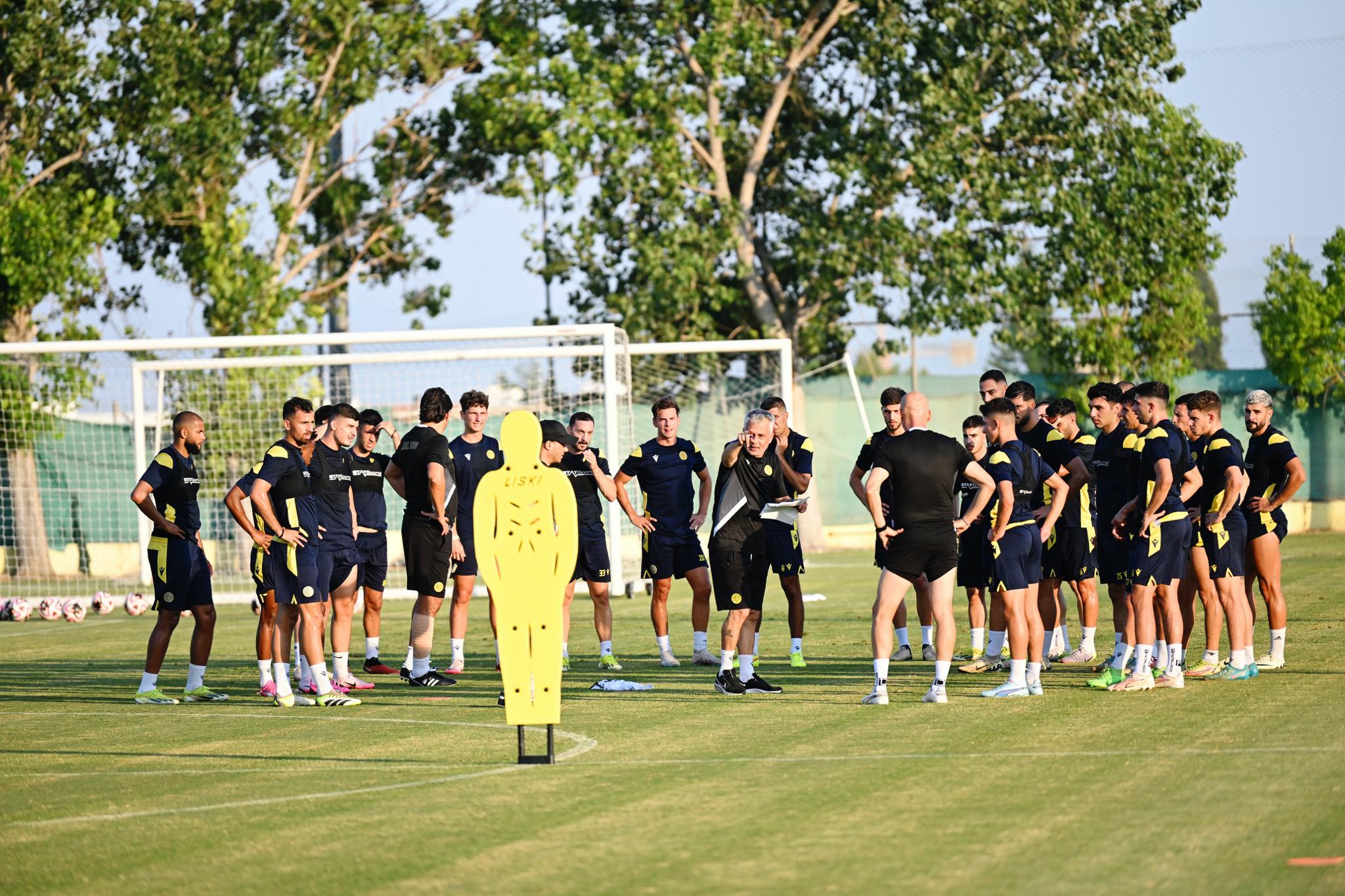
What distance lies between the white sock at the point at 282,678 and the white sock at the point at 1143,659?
611cm

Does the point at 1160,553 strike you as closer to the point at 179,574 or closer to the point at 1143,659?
the point at 1143,659

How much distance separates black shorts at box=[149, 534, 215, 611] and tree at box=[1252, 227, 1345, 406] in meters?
23.8

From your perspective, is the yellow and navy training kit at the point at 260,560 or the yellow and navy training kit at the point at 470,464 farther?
the yellow and navy training kit at the point at 470,464

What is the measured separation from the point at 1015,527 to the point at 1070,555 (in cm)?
154

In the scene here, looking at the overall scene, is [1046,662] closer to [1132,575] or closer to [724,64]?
[1132,575]

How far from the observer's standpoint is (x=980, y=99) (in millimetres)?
29172

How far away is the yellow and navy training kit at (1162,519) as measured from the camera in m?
11.0

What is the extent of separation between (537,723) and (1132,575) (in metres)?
4.75

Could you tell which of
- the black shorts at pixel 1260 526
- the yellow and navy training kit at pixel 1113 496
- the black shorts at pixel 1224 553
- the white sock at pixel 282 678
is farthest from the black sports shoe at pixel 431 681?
the black shorts at pixel 1260 526

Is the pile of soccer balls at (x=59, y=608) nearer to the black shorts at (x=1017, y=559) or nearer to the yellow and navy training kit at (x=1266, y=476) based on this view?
the black shorts at (x=1017, y=559)

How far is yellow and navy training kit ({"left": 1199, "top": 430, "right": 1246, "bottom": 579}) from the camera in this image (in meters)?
11.6

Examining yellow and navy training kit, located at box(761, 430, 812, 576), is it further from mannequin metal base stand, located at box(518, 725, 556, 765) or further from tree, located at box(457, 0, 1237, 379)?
tree, located at box(457, 0, 1237, 379)

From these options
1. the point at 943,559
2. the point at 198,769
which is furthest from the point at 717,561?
the point at 198,769

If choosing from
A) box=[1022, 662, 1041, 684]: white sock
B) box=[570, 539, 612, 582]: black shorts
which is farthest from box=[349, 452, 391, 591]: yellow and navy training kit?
box=[1022, 662, 1041, 684]: white sock
